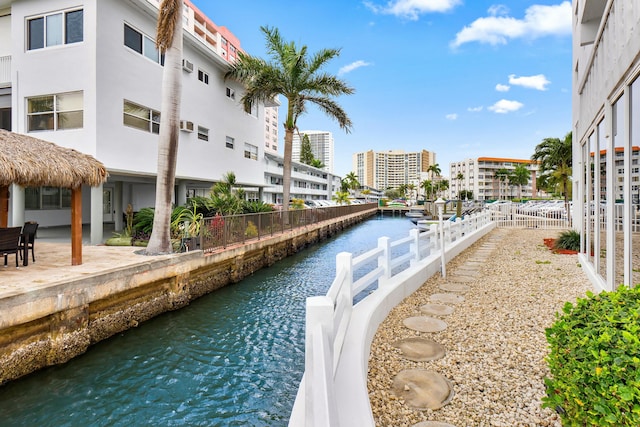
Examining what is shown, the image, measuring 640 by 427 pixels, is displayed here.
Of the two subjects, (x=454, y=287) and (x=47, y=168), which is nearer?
(x=47, y=168)

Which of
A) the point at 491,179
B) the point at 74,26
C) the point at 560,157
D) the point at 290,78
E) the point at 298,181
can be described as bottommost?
the point at 298,181

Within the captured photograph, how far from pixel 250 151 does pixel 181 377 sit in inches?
706

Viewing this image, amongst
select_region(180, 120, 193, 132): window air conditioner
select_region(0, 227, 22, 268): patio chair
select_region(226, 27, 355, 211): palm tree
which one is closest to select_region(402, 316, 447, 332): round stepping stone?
select_region(0, 227, 22, 268): patio chair

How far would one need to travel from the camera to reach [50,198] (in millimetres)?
17688

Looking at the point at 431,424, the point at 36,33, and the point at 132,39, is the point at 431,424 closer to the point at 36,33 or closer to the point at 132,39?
the point at 132,39

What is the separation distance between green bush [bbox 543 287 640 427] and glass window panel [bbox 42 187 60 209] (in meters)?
21.7

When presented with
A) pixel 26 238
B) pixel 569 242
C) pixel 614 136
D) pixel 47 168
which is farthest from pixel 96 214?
→ pixel 569 242

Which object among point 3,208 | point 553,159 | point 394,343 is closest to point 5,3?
point 3,208

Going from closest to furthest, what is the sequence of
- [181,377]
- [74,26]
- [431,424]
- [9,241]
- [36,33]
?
[431,424] → [181,377] → [9,241] → [74,26] → [36,33]

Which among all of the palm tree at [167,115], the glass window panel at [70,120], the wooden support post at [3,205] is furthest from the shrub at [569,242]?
the wooden support post at [3,205]

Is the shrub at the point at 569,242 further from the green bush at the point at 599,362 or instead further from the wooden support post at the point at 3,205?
the wooden support post at the point at 3,205

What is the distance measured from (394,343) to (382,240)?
93.9 inches

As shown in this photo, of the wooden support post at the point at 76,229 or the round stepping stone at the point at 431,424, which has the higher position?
the wooden support post at the point at 76,229

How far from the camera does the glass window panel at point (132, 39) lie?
12.5m
